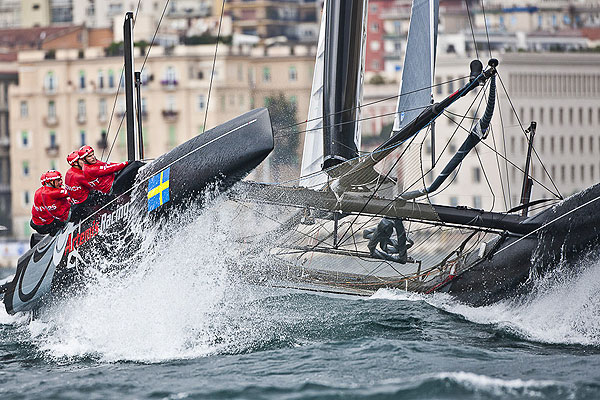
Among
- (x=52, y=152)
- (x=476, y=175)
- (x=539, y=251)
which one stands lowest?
(x=476, y=175)

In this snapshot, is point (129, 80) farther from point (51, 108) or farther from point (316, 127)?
point (51, 108)

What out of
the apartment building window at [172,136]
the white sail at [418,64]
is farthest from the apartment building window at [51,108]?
the white sail at [418,64]

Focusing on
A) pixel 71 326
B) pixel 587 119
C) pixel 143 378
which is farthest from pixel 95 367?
pixel 587 119

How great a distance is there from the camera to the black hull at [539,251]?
366 inches

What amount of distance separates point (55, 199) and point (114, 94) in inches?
1825

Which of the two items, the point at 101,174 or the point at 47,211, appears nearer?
the point at 101,174

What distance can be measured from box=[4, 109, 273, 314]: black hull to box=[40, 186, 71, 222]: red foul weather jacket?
331 millimetres

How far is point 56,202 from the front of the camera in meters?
9.94

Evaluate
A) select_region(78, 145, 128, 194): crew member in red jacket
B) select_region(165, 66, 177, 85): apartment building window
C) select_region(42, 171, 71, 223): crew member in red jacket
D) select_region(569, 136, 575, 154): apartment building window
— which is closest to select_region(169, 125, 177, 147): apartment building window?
select_region(165, 66, 177, 85): apartment building window

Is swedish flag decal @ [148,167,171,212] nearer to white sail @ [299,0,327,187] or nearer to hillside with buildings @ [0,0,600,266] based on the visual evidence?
white sail @ [299,0,327,187]

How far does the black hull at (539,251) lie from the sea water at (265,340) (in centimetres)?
10

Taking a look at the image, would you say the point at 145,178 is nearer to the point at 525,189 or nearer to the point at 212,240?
the point at 212,240

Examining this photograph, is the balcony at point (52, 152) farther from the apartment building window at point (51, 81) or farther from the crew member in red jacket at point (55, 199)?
the crew member in red jacket at point (55, 199)

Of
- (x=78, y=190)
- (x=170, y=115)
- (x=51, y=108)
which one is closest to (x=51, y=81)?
(x=51, y=108)
